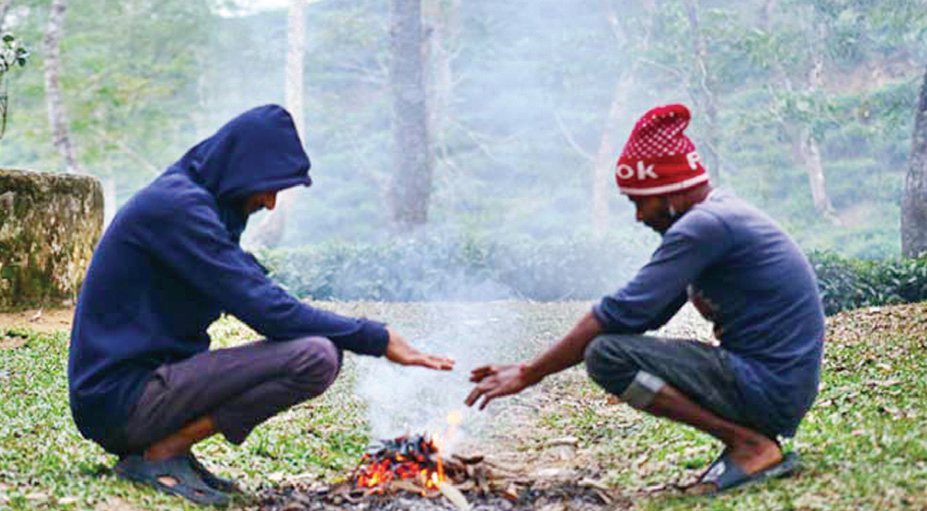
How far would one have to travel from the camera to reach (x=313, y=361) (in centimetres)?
415

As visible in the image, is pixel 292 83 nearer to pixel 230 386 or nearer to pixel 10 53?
pixel 10 53

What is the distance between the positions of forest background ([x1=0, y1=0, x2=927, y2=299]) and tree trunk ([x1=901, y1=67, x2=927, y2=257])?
20.3 ft

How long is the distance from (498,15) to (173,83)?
389 inches

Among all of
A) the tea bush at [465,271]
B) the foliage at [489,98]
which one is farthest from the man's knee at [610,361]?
the foliage at [489,98]

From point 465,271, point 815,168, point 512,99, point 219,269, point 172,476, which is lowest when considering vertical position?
point 815,168

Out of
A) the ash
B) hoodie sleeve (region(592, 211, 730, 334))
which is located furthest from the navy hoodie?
hoodie sleeve (region(592, 211, 730, 334))

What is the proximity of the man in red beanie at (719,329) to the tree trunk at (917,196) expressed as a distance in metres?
9.79

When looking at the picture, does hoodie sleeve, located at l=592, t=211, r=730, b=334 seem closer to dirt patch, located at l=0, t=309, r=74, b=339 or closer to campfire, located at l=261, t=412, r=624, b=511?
campfire, located at l=261, t=412, r=624, b=511

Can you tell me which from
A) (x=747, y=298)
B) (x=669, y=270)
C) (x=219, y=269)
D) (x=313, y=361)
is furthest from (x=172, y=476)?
(x=747, y=298)

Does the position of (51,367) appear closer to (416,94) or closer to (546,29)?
(416,94)

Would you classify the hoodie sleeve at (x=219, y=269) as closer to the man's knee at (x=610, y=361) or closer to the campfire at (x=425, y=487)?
the campfire at (x=425, y=487)

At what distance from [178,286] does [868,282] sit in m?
9.64

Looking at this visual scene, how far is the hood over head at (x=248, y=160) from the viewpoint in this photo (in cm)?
425

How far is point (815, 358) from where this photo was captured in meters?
4.15
